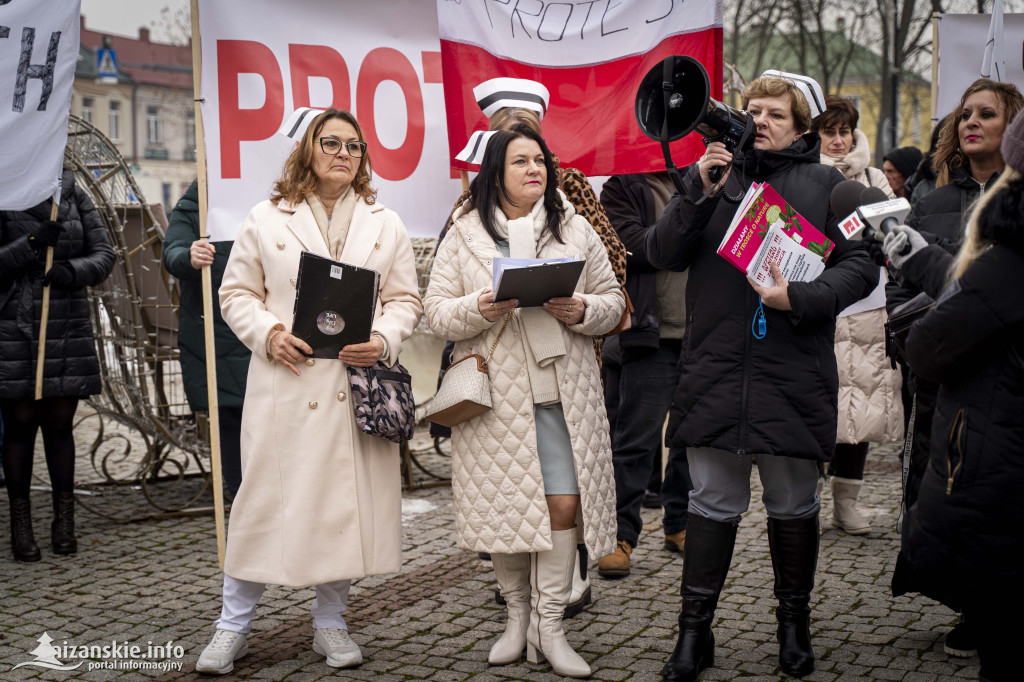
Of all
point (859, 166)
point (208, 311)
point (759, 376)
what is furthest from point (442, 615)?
point (859, 166)

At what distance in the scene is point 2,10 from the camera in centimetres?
505

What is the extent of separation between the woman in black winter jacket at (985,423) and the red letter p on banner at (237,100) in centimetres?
343

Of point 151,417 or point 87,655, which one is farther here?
point 151,417

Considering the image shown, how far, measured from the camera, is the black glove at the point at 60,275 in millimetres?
5758

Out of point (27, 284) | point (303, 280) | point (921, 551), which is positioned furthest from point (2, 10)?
point (921, 551)

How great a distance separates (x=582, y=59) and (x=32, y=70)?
8.64 feet

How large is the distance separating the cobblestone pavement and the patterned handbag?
90cm

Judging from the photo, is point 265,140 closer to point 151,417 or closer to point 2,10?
point 2,10

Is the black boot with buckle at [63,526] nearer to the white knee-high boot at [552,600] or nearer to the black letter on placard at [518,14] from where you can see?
the white knee-high boot at [552,600]

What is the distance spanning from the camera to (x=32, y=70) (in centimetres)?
513

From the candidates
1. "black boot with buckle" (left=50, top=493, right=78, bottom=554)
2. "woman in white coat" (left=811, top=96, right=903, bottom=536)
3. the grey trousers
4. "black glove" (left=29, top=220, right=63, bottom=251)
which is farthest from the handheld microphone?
"black boot with buckle" (left=50, top=493, right=78, bottom=554)

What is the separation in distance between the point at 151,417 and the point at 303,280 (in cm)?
331

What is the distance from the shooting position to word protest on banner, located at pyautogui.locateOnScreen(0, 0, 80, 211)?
508 cm

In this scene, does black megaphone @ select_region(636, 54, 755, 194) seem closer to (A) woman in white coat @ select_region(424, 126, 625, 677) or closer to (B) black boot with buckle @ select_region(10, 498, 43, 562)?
(A) woman in white coat @ select_region(424, 126, 625, 677)
